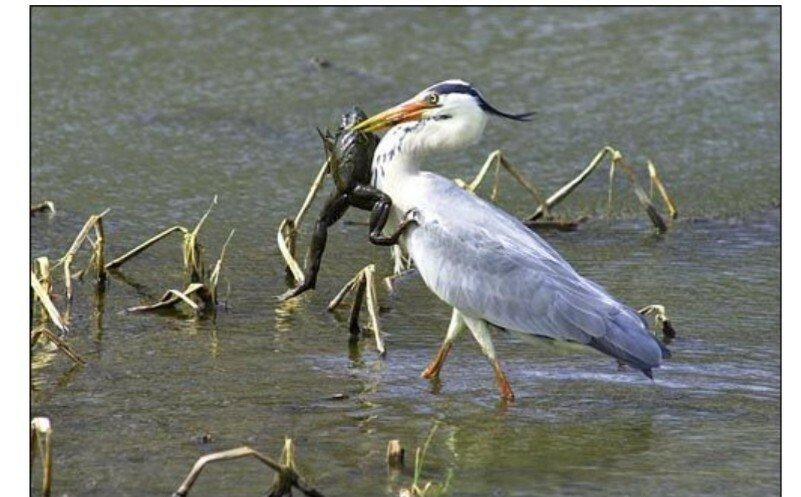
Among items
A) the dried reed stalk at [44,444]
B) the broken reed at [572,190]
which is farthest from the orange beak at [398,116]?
the dried reed stalk at [44,444]

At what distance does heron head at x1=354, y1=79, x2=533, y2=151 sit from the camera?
792 cm

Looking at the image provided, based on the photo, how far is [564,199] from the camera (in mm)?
10859

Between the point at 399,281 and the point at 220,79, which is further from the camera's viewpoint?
the point at 220,79

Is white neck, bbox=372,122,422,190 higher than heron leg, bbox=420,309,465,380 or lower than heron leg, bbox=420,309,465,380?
higher

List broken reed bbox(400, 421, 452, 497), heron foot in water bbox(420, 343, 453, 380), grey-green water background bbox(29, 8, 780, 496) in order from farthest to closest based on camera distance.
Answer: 1. heron foot in water bbox(420, 343, 453, 380)
2. grey-green water background bbox(29, 8, 780, 496)
3. broken reed bbox(400, 421, 452, 497)

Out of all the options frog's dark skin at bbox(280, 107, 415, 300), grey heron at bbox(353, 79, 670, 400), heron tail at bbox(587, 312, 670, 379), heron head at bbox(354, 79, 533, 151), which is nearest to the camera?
heron tail at bbox(587, 312, 670, 379)

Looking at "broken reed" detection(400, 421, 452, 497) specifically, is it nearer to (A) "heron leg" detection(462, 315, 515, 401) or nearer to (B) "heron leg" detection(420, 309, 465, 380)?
(A) "heron leg" detection(462, 315, 515, 401)

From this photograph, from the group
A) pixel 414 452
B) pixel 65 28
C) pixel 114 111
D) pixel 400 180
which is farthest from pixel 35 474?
pixel 65 28

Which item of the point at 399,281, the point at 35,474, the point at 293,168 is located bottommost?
the point at 35,474

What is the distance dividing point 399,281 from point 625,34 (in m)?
5.48

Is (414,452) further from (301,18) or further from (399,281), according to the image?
(301,18)

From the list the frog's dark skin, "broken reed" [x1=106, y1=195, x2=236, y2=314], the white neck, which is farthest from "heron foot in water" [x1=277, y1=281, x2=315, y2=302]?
the white neck

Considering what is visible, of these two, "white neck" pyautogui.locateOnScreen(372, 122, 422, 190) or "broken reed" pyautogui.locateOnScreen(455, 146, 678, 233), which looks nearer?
"white neck" pyautogui.locateOnScreen(372, 122, 422, 190)

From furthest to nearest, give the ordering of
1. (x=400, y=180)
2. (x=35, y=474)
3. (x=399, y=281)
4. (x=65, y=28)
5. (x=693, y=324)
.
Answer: (x=65, y=28) < (x=399, y=281) < (x=693, y=324) < (x=400, y=180) < (x=35, y=474)
